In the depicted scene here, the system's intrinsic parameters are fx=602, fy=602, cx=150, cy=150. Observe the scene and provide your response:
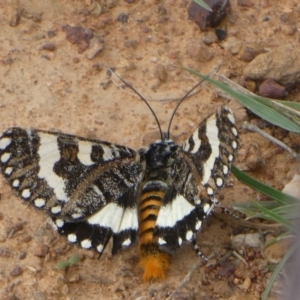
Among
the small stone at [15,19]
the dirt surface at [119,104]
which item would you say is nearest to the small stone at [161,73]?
the dirt surface at [119,104]

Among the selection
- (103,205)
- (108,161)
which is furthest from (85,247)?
(108,161)

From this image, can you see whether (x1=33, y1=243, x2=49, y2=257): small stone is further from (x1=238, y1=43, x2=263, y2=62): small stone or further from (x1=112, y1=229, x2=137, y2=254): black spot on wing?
(x1=238, y1=43, x2=263, y2=62): small stone

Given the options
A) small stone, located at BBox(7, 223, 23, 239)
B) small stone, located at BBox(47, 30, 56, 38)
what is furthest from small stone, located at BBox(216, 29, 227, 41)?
small stone, located at BBox(7, 223, 23, 239)

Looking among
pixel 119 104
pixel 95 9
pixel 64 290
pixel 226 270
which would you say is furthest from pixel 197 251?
pixel 95 9

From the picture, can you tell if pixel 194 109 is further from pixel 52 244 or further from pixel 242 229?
pixel 52 244

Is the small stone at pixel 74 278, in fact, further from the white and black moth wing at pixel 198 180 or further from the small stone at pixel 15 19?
the small stone at pixel 15 19

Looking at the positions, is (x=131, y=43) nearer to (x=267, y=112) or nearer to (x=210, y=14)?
(x=210, y=14)

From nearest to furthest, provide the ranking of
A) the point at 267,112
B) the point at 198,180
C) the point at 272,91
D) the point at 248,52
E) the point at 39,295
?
the point at 198,180 → the point at 39,295 → the point at 267,112 → the point at 272,91 → the point at 248,52
